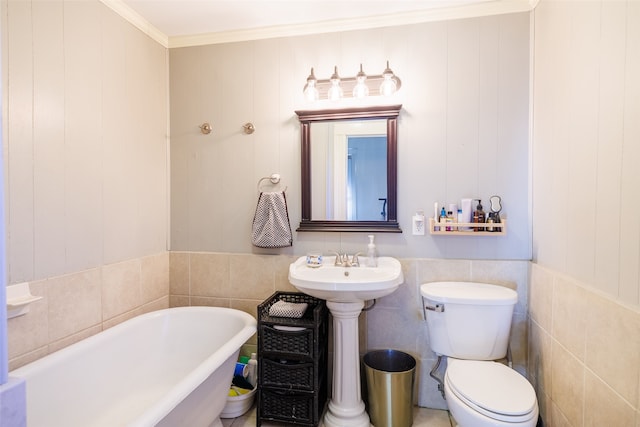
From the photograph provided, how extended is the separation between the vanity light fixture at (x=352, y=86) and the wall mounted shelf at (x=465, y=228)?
0.85 metres

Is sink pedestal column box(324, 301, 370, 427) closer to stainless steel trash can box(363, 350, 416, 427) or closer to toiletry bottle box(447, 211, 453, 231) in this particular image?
stainless steel trash can box(363, 350, 416, 427)

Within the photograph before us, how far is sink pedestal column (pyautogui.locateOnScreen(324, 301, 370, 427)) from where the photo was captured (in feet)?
6.36

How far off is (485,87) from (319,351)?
182 centimetres

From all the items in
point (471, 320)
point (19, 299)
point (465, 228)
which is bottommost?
point (471, 320)

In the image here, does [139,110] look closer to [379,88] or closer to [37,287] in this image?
[37,287]

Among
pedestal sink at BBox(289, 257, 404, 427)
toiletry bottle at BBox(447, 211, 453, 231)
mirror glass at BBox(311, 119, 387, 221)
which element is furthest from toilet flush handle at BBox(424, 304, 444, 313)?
mirror glass at BBox(311, 119, 387, 221)

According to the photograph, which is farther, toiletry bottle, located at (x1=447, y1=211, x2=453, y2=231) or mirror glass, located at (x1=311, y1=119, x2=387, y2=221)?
mirror glass, located at (x1=311, y1=119, x2=387, y2=221)

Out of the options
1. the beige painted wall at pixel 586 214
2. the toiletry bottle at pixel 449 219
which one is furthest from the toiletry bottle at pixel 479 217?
the beige painted wall at pixel 586 214

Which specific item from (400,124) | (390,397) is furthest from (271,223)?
(390,397)

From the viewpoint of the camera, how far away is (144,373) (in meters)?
1.97

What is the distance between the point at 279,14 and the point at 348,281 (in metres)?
1.68

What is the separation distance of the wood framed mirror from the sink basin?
28cm

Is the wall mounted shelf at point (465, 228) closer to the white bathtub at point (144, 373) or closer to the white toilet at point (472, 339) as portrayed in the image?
the white toilet at point (472, 339)

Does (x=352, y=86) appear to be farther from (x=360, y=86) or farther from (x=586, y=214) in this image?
(x=586, y=214)
